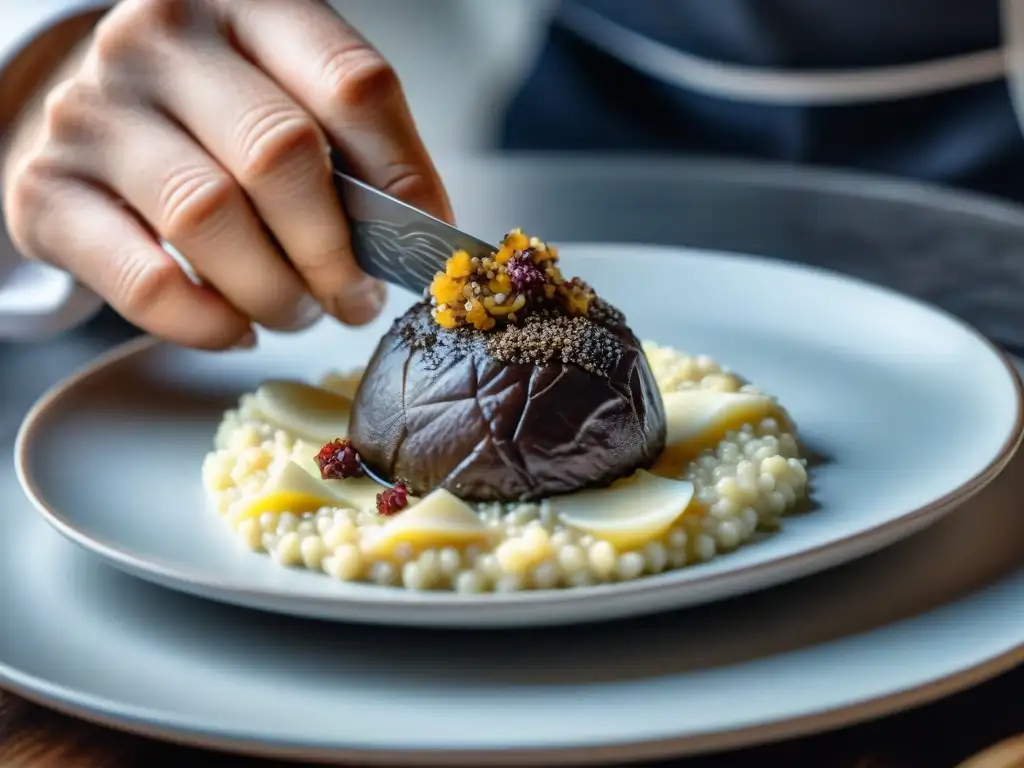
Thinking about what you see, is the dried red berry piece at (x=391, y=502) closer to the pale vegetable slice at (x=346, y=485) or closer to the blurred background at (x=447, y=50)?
the pale vegetable slice at (x=346, y=485)

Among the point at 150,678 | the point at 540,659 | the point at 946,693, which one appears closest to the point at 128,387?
the point at 150,678

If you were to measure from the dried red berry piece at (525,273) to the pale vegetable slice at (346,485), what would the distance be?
0.25 metres

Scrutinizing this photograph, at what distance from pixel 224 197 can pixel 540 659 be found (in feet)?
2.43

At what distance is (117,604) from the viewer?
115cm

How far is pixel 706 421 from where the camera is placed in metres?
1.41

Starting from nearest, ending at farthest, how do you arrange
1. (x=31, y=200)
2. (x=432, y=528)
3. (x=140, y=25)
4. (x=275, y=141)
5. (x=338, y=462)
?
(x=432, y=528)
(x=338, y=462)
(x=275, y=141)
(x=140, y=25)
(x=31, y=200)

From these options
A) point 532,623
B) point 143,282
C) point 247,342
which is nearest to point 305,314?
point 247,342

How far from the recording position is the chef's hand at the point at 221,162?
1513 millimetres

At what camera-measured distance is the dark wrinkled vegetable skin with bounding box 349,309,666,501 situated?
1.27 metres

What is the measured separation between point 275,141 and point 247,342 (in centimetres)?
34

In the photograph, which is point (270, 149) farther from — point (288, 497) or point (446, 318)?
point (288, 497)

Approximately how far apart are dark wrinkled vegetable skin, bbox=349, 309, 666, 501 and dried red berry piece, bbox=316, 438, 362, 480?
0.07 feet

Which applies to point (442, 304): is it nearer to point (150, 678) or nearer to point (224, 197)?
point (224, 197)

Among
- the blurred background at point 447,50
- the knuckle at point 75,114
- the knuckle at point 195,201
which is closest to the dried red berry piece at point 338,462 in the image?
the knuckle at point 195,201
